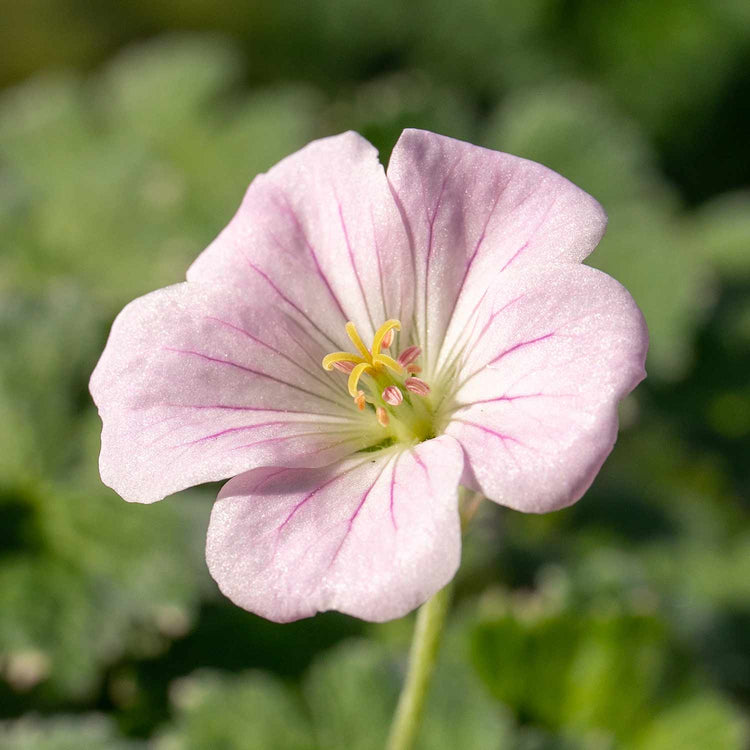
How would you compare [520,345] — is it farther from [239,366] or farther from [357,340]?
[239,366]

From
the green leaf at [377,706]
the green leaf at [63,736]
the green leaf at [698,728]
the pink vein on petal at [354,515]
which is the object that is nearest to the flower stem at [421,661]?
the pink vein on petal at [354,515]

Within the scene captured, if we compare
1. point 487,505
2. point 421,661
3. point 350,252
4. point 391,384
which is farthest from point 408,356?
point 487,505

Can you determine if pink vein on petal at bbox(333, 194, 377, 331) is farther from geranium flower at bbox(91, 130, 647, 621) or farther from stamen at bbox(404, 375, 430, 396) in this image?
stamen at bbox(404, 375, 430, 396)

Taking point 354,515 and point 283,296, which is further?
point 283,296

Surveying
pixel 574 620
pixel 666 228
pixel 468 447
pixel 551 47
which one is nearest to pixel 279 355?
pixel 468 447

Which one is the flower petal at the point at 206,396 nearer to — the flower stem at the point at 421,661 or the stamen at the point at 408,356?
the stamen at the point at 408,356

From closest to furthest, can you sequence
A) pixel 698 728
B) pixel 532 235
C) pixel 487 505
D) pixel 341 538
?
1. pixel 341 538
2. pixel 532 235
3. pixel 698 728
4. pixel 487 505
